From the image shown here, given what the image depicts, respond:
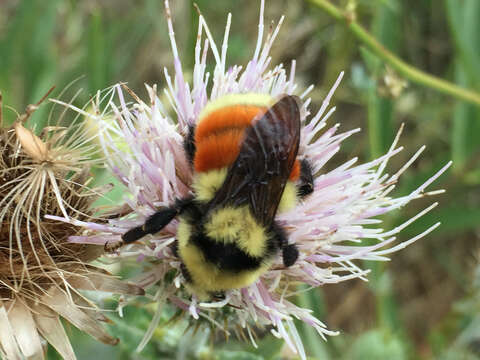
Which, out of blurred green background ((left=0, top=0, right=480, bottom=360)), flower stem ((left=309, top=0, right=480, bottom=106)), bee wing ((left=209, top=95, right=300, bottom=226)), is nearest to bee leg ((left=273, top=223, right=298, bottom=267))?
bee wing ((left=209, top=95, right=300, bottom=226))

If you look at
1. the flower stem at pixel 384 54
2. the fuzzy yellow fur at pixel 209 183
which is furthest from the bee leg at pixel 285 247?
the flower stem at pixel 384 54

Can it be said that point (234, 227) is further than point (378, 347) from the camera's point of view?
No

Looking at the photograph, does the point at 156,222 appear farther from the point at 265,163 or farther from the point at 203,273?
the point at 265,163

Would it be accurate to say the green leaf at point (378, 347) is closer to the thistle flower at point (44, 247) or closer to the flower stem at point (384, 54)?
the flower stem at point (384, 54)

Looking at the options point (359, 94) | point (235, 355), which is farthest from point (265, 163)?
point (359, 94)

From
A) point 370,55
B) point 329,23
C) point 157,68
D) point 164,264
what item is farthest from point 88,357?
point 329,23

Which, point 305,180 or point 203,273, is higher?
point 305,180
